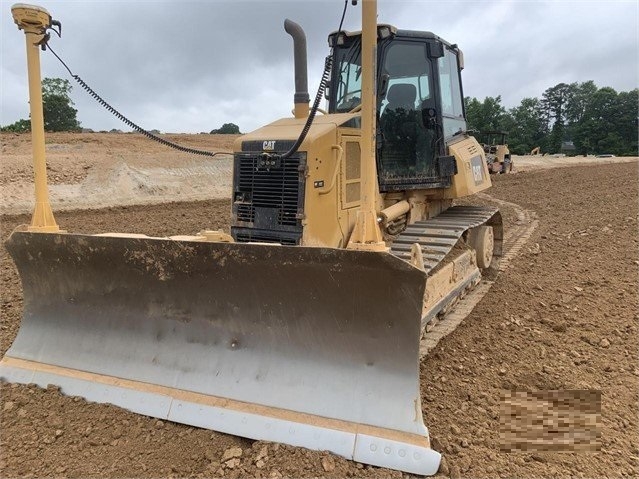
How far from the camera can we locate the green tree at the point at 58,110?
31409mm

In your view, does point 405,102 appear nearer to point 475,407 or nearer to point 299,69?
point 299,69

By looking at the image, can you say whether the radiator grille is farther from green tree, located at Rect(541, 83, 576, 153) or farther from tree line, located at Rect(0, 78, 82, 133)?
green tree, located at Rect(541, 83, 576, 153)

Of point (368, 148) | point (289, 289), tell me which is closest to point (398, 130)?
point (368, 148)

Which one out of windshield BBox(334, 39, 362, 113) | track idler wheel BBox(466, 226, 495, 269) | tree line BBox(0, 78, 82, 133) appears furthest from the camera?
tree line BBox(0, 78, 82, 133)

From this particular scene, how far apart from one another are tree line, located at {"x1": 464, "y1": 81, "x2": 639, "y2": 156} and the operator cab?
56648mm

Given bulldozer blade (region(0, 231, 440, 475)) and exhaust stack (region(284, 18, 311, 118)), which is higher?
exhaust stack (region(284, 18, 311, 118))

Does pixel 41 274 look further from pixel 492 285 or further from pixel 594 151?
pixel 594 151

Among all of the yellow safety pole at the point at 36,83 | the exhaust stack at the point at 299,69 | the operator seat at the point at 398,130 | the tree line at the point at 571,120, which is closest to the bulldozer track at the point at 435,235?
the operator seat at the point at 398,130

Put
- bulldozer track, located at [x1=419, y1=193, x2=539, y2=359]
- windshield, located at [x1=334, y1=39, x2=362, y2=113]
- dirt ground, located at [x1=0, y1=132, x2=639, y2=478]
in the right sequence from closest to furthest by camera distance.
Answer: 1. dirt ground, located at [x1=0, y1=132, x2=639, y2=478]
2. bulldozer track, located at [x1=419, y1=193, x2=539, y2=359]
3. windshield, located at [x1=334, y1=39, x2=362, y2=113]

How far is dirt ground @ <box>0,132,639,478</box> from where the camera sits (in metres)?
2.72

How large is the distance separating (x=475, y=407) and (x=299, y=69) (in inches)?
127

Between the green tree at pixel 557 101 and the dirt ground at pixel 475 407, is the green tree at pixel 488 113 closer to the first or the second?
the green tree at pixel 557 101

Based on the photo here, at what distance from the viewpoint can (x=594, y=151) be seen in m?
67.8
